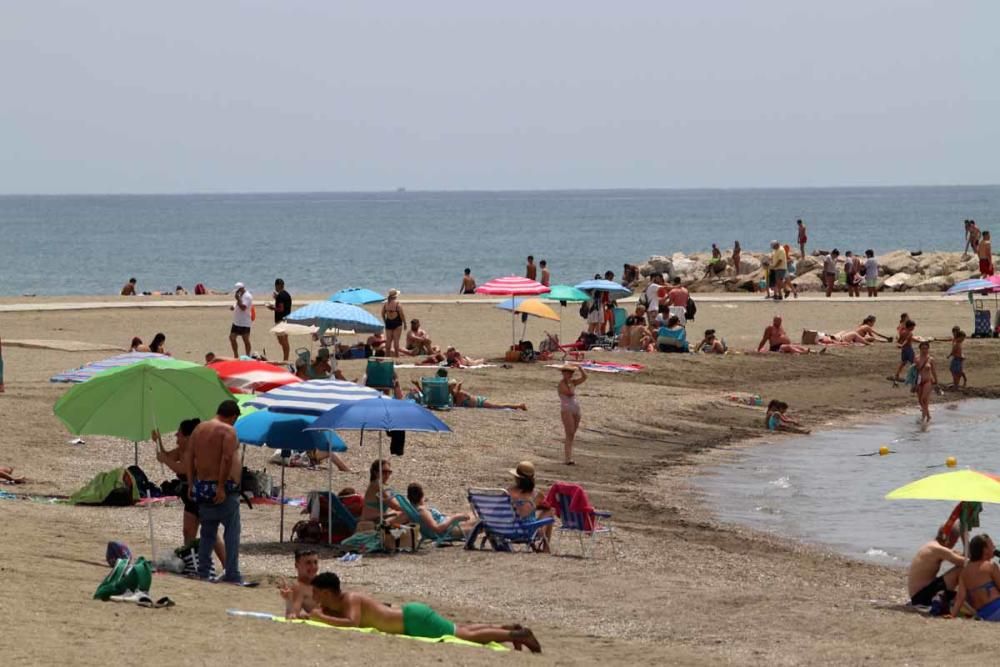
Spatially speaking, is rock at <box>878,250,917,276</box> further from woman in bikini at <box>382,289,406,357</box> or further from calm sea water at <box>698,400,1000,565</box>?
woman in bikini at <box>382,289,406,357</box>

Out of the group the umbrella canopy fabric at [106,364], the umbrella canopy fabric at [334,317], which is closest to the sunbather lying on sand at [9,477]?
the umbrella canopy fabric at [106,364]

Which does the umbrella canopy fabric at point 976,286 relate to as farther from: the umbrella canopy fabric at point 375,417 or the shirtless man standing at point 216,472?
the shirtless man standing at point 216,472

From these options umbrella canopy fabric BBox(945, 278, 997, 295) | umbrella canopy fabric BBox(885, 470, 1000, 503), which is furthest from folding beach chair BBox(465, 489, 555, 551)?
umbrella canopy fabric BBox(945, 278, 997, 295)

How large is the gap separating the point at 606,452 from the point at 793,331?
12458 millimetres

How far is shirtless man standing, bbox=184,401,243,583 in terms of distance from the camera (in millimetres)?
A: 11742

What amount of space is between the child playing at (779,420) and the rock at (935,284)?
67.2 ft

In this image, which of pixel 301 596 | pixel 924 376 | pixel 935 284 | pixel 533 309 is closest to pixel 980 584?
pixel 301 596

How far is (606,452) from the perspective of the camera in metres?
22.2

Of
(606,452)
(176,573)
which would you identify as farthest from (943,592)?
(606,452)

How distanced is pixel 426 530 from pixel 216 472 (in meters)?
3.32

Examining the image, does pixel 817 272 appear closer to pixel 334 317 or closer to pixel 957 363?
pixel 957 363

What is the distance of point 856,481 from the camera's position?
69.1ft

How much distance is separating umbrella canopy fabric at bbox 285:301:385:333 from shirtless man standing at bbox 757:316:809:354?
415 inches

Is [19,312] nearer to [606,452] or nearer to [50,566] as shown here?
[606,452]
